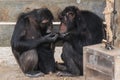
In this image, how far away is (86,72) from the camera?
6012 mm

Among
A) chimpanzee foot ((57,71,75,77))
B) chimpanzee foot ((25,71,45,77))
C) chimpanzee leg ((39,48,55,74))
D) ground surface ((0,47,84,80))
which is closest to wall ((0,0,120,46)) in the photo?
ground surface ((0,47,84,80))

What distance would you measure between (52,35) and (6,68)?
1.33m

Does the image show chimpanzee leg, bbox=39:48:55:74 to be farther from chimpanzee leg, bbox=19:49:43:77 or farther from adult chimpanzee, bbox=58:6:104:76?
adult chimpanzee, bbox=58:6:104:76

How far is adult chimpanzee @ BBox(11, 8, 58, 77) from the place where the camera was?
718 centimetres

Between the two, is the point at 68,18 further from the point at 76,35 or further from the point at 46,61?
the point at 46,61

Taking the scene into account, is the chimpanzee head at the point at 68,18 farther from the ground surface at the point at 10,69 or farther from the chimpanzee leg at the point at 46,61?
the ground surface at the point at 10,69

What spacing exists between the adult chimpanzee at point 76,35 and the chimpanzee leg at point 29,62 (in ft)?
1.43

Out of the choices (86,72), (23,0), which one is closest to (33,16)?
(23,0)

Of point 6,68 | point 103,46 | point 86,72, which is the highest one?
point 103,46

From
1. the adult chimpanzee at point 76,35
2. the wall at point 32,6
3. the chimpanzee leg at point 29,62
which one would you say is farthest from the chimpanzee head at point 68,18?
the wall at point 32,6

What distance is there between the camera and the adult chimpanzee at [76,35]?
719 cm

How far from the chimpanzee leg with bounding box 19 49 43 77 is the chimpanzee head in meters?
0.66

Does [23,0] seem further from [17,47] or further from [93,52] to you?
[93,52]

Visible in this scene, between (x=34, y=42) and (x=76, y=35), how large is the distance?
71 cm
